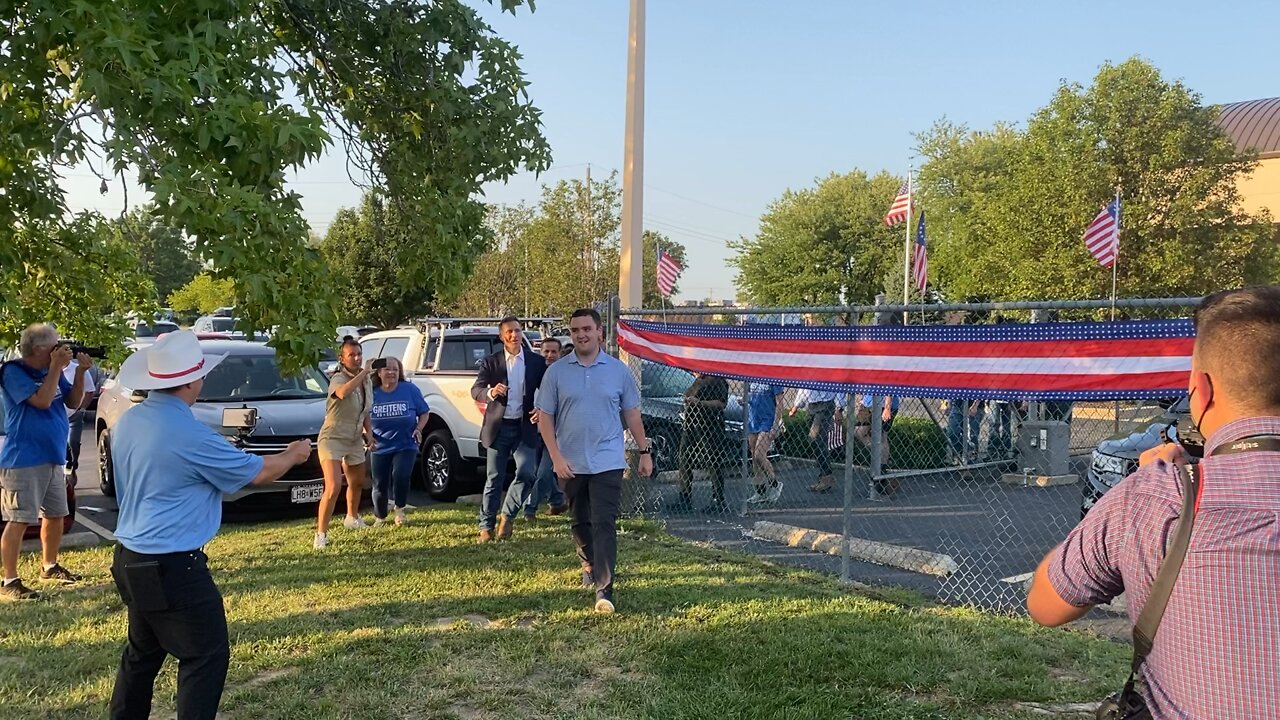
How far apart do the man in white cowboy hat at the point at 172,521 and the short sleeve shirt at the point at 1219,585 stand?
304 cm

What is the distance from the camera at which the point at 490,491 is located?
811cm

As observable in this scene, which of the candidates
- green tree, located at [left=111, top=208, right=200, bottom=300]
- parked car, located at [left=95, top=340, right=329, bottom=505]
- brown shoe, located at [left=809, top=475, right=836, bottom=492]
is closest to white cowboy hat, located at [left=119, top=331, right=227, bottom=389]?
green tree, located at [left=111, top=208, right=200, bottom=300]

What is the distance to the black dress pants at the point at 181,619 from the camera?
11.6 feet

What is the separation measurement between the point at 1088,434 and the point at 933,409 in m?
4.52

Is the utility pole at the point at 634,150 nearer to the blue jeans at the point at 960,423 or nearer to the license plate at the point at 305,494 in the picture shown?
the license plate at the point at 305,494

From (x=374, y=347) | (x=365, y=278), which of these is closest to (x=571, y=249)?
(x=365, y=278)

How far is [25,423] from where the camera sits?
6.37m

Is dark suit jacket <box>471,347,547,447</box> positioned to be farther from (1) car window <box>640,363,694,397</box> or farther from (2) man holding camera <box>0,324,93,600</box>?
(1) car window <box>640,363,694,397</box>

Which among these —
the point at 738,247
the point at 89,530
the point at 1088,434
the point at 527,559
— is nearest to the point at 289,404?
the point at 89,530

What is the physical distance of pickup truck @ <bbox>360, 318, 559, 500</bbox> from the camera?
10.7 meters

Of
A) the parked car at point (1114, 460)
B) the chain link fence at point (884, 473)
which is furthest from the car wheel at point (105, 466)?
the parked car at point (1114, 460)

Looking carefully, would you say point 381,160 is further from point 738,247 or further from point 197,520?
point 738,247

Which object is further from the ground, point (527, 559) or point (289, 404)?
point (289, 404)

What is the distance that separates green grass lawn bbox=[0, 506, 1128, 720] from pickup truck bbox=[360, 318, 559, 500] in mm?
3407
